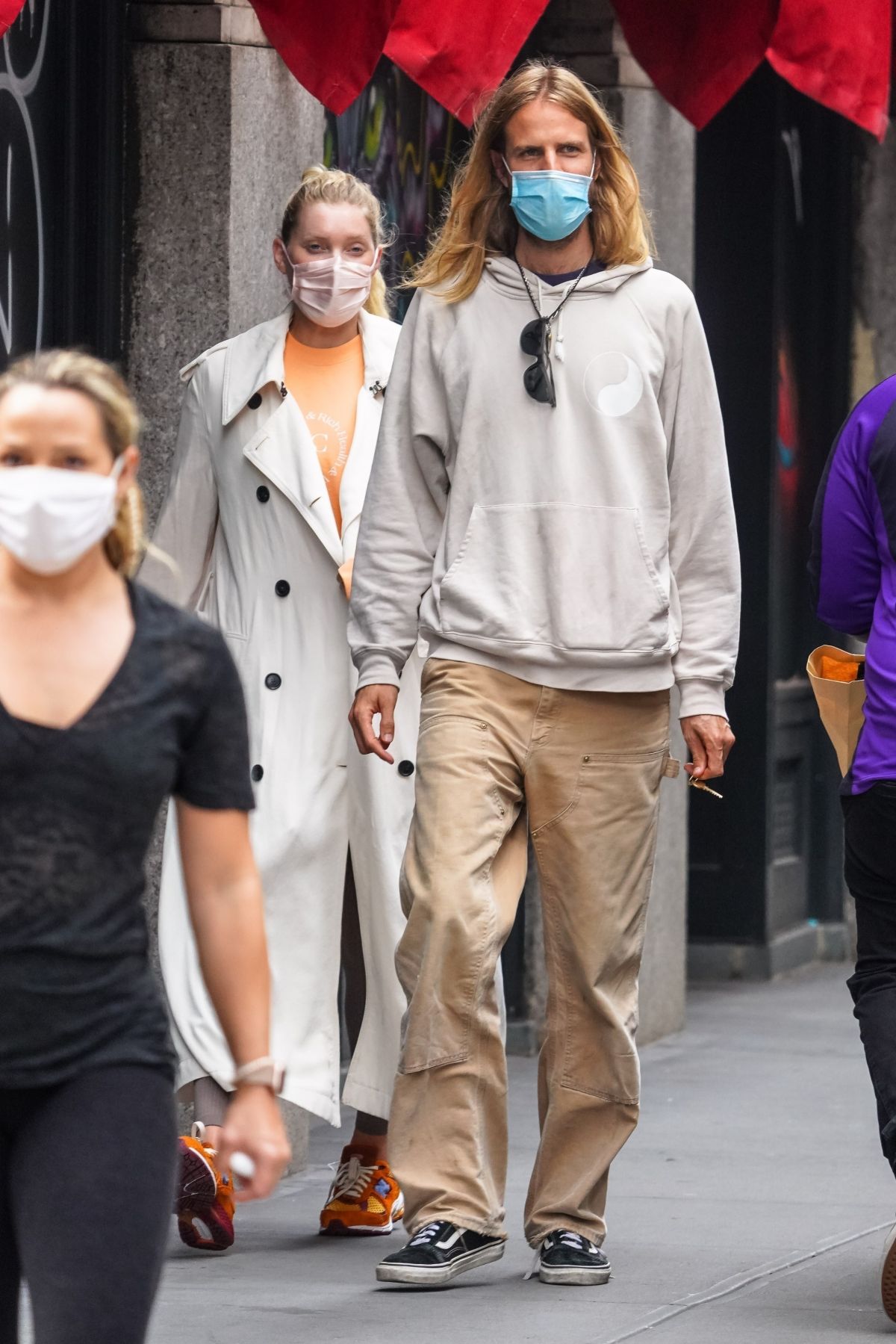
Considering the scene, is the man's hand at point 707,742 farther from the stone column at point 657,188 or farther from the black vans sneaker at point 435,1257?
the stone column at point 657,188

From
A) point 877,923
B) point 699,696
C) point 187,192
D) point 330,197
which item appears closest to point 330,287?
point 330,197

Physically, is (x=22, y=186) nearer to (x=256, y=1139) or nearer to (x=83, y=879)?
(x=83, y=879)

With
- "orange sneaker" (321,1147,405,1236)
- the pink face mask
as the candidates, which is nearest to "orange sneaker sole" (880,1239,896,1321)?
"orange sneaker" (321,1147,405,1236)

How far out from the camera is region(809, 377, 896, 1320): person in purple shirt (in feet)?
16.1

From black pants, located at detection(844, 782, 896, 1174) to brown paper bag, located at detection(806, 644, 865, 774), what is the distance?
130 mm

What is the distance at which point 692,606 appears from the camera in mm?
5297

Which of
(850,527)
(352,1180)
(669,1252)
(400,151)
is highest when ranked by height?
(400,151)

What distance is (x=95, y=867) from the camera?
295 centimetres

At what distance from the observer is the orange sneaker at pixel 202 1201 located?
5371 mm

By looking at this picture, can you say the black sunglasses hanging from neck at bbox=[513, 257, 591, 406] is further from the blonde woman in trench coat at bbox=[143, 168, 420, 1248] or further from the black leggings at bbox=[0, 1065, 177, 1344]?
the black leggings at bbox=[0, 1065, 177, 1344]

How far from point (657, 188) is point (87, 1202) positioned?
19.1ft

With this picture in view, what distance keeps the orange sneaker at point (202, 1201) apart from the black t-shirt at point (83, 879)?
7.92 ft

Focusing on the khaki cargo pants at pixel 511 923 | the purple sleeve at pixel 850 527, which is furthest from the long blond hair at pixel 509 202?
the khaki cargo pants at pixel 511 923

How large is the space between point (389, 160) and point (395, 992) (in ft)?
9.35
